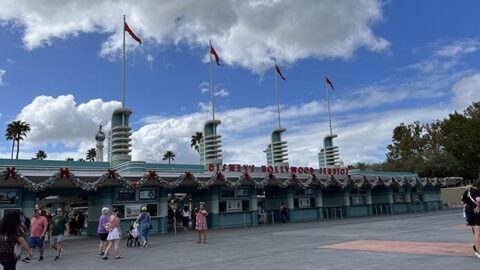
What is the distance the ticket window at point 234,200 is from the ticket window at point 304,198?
16.0 feet

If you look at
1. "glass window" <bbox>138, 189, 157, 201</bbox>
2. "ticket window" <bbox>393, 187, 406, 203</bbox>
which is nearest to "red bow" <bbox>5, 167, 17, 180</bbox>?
"glass window" <bbox>138, 189, 157, 201</bbox>

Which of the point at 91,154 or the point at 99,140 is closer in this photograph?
the point at 99,140

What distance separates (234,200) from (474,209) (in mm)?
19423

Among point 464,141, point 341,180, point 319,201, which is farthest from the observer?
point 464,141

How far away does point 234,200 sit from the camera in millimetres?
28656

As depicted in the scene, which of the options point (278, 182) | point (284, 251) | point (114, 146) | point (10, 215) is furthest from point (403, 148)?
point (10, 215)

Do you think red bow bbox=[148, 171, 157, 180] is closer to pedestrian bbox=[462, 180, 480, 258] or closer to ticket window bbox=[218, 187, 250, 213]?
ticket window bbox=[218, 187, 250, 213]

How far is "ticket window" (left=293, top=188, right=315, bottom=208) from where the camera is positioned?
32772 millimetres

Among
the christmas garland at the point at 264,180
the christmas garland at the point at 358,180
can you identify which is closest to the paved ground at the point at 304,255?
the christmas garland at the point at 264,180

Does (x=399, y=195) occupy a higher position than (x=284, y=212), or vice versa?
(x=399, y=195)

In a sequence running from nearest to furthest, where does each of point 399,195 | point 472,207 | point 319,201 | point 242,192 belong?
point 472,207, point 242,192, point 319,201, point 399,195

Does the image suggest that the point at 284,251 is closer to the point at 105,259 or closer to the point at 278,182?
the point at 105,259

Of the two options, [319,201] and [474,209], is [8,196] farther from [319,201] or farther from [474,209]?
[319,201]

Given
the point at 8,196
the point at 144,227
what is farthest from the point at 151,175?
the point at 8,196
